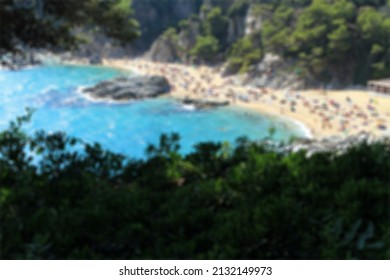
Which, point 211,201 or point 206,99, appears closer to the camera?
point 211,201

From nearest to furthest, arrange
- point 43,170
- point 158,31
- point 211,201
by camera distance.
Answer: point 211,201
point 43,170
point 158,31

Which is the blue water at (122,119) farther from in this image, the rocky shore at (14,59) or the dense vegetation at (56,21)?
the dense vegetation at (56,21)

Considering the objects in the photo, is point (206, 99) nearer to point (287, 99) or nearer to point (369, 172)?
point (287, 99)

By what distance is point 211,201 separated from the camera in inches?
122

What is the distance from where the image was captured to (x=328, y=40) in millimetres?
38500

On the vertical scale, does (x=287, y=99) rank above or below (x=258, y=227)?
below

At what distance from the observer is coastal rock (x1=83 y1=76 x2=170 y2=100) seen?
1455 inches

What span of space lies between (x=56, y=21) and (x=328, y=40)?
34.3 metres

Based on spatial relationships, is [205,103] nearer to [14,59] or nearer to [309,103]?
[309,103]

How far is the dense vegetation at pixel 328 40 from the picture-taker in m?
36.8

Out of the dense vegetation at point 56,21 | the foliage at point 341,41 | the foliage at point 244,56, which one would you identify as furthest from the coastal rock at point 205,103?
the dense vegetation at point 56,21

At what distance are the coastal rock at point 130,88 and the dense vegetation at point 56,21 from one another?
29.0 metres

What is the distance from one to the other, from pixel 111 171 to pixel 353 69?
1440 inches
